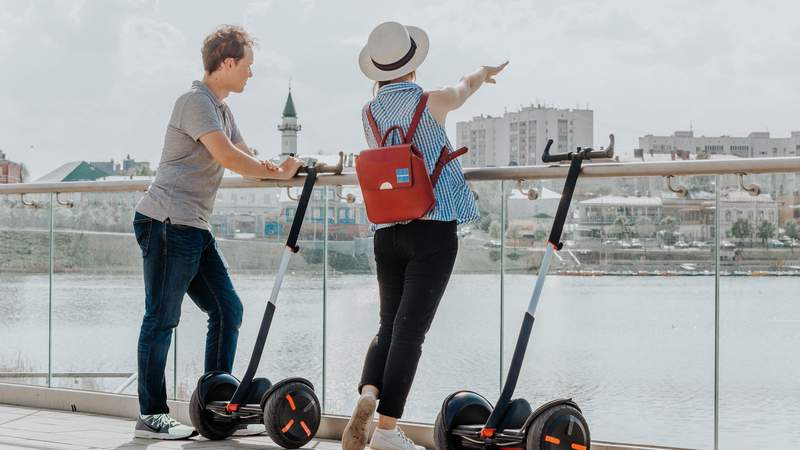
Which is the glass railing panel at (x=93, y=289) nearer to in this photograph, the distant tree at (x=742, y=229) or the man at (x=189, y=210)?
the man at (x=189, y=210)

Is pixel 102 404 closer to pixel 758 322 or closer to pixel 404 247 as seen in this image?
pixel 404 247

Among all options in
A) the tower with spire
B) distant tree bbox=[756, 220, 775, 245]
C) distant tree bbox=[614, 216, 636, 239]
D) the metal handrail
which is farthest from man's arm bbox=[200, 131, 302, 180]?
the tower with spire

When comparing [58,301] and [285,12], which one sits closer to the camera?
[58,301]

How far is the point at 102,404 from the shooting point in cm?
395

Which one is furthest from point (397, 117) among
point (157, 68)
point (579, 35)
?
point (579, 35)

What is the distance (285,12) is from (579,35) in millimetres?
40949

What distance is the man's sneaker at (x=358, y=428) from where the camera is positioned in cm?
283

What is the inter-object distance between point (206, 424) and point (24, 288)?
5.76 ft

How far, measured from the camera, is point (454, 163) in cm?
296

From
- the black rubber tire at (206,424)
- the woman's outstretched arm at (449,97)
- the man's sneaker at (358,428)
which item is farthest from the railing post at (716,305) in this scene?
the black rubber tire at (206,424)

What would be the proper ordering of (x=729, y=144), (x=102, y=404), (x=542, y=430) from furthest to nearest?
1. (x=729, y=144)
2. (x=102, y=404)
3. (x=542, y=430)

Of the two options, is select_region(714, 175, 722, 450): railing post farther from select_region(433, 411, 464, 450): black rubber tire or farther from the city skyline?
the city skyline

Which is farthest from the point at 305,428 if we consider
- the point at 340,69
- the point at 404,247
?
the point at 340,69

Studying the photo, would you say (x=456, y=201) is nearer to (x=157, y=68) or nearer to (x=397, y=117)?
(x=397, y=117)
